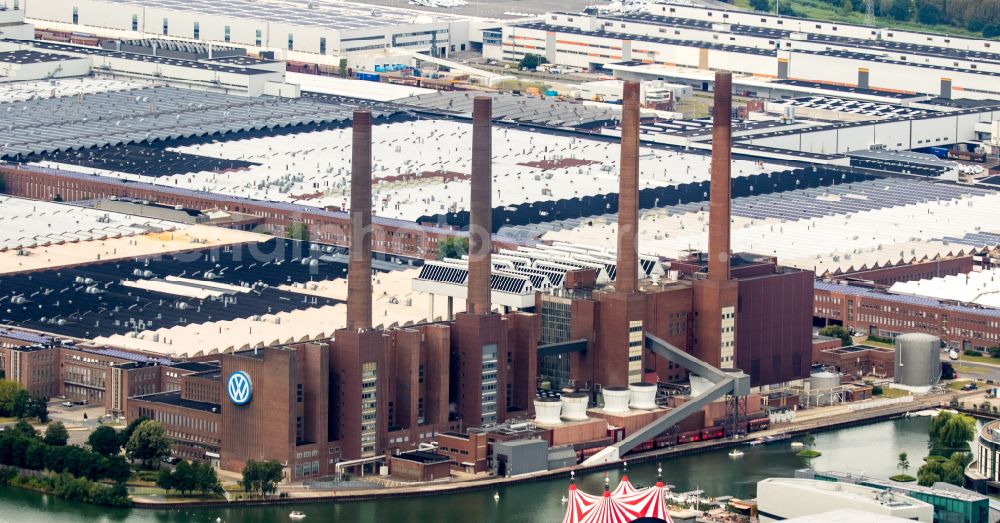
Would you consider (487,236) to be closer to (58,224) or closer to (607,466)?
(607,466)

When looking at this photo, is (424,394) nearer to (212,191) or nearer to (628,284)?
(628,284)

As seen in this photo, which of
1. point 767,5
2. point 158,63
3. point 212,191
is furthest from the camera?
point 767,5

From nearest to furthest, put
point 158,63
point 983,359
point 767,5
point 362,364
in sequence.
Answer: point 362,364, point 983,359, point 158,63, point 767,5

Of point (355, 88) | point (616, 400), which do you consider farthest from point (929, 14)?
point (616, 400)

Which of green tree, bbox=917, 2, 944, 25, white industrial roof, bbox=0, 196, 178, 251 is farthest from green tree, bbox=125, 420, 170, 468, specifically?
green tree, bbox=917, 2, 944, 25

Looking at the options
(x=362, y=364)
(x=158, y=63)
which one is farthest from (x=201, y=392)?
Answer: (x=158, y=63)

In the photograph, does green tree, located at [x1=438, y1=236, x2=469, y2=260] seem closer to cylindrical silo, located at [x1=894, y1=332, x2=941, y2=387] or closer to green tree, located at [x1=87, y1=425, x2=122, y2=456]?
cylindrical silo, located at [x1=894, y1=332, x2=941, y2=387]
